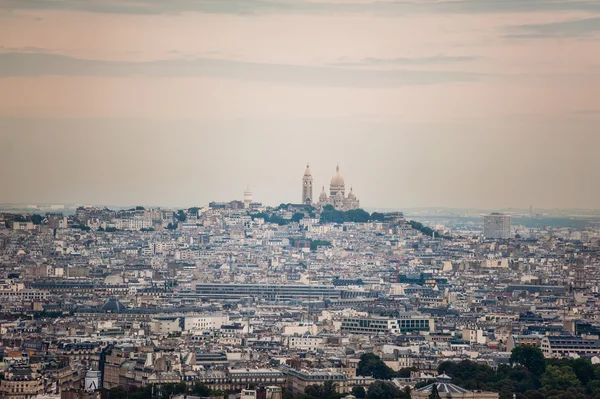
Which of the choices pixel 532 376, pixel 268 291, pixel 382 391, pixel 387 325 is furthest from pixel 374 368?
pixel 268 291

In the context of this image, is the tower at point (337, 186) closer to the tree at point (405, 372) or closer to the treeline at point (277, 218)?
the treeline at point (277, 218)

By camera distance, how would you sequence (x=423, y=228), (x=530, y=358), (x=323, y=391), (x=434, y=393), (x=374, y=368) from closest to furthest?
1. (x=434, y=393)
2. (x=323, y=391)
3. (x=374, y=368)
4. (x=530, y=358)
5. (x=423, y=228)

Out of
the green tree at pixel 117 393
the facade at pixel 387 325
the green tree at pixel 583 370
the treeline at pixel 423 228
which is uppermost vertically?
the treeline at pixel 423 228

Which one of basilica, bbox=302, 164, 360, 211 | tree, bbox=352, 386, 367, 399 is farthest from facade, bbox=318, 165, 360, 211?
tree, bbox=352, 386, 367, 399

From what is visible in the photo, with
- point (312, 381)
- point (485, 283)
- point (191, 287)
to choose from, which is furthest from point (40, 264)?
point (312, 381)

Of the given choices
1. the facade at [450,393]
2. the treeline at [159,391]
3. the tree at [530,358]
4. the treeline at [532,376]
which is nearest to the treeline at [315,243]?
the tree at [530,358]

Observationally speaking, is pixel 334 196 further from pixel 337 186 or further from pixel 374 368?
pixel 374 368
